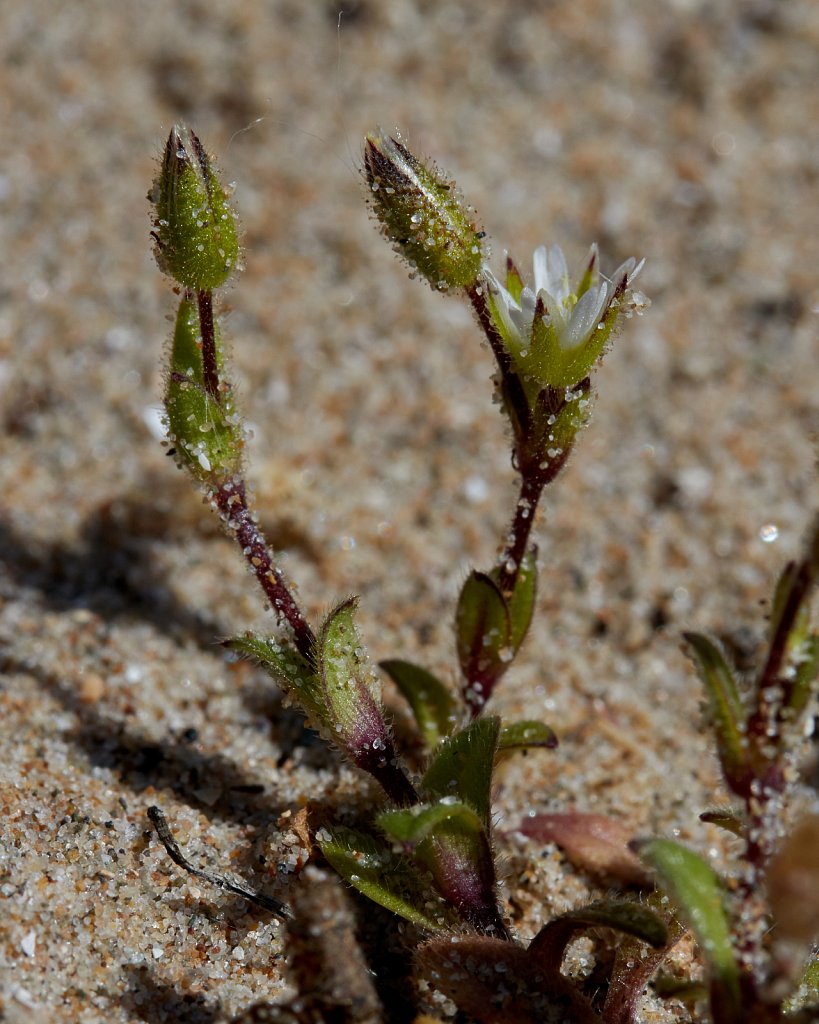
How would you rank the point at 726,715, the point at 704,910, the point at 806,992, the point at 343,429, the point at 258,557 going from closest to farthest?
1. the point at 704,910
2. the point at 726,715
3. the point at 806,992
4. the point at 258,557
5. the point at 343,429

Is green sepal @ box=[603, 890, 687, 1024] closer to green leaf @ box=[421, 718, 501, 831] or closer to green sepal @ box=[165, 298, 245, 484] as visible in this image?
green leaf @ box=[421, 718, 501, 831]

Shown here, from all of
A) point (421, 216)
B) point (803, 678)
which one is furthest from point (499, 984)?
point (421, 216)

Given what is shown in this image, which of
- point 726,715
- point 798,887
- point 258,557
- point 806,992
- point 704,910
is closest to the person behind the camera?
point 798,887

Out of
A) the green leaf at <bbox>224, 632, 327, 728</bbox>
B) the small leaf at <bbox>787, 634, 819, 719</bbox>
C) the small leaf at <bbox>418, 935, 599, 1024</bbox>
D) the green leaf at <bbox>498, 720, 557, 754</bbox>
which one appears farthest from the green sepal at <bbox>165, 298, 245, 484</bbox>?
the small leaf at <bbox>787, 634, 819, 719</bbox>

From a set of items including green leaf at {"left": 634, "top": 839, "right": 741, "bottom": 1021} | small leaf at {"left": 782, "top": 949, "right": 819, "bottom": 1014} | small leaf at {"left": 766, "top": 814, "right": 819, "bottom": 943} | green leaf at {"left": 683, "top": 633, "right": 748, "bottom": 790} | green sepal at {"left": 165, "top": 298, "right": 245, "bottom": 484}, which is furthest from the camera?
green sepal at {"left": 165, "top": 298, "right": 245, "bottom": 484}

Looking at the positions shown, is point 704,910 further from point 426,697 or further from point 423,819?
point 426,697

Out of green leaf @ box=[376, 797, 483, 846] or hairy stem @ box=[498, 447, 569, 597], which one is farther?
hairy stem @ box=[498, 447, 569, 597]
